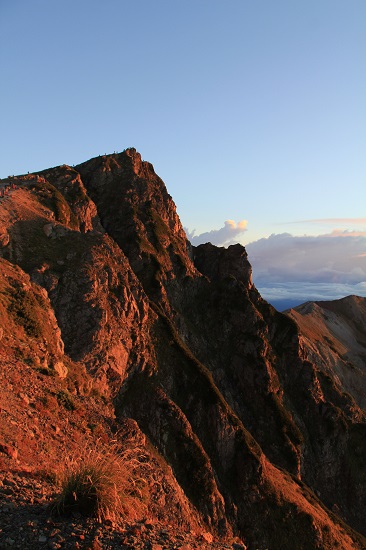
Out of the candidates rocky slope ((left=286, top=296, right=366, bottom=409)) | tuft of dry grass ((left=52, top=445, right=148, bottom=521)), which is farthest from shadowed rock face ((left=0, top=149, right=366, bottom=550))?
rocky slope ((left=286, top=296, right=366, bottom=409))

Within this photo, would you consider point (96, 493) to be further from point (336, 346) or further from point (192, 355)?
point (336, 346)

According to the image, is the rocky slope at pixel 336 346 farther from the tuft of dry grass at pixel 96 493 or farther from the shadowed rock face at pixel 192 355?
the tuft of dry grass at pixel 96 493

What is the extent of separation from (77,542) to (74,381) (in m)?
24.5

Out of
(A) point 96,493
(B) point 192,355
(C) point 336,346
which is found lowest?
(C) point 336,346

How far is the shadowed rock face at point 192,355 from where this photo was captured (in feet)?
182

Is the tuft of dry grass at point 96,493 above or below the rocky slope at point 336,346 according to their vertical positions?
above

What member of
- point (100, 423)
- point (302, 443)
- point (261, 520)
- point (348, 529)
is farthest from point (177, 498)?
point (302, 443)

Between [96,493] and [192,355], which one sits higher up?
[96,493]

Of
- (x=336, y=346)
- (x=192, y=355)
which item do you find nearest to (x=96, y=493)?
(x=192, y=355)

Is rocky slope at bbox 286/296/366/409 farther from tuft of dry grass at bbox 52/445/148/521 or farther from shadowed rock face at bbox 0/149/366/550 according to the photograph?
tuft of dry grass at bbox 52/445/148/521

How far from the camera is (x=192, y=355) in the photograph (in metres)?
77.8

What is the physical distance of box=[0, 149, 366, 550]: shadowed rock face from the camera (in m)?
55.4

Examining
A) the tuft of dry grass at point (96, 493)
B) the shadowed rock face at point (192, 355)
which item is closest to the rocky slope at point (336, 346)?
the shadowed rock face at point (192, 355)

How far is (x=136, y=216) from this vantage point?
104 meters
